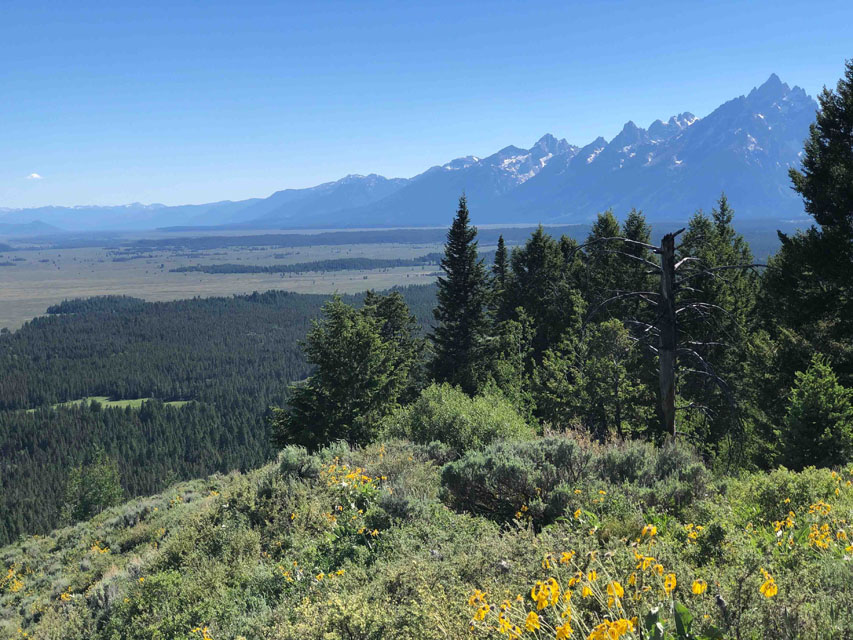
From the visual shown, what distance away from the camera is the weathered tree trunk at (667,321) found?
7.23 metres

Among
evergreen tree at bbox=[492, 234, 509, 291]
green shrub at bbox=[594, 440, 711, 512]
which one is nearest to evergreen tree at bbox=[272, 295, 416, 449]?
evergreen tree at bbox=[492, 234, 509, 291]

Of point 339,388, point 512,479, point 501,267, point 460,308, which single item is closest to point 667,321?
point 512,479

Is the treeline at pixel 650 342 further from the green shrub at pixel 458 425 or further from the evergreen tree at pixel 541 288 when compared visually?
the green shrub at pixel 458 425

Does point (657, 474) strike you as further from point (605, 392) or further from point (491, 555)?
point (605, 392)

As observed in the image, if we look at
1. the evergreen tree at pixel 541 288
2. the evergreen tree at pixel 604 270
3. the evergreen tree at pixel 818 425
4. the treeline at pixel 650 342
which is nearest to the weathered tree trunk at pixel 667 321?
the treeline at pixel 650 342

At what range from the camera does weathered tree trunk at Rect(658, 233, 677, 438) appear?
723 cm

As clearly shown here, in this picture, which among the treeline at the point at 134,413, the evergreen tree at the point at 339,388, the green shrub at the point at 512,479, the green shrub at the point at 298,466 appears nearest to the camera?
the green shrub at the point at 512,479

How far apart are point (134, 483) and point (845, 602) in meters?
99.5

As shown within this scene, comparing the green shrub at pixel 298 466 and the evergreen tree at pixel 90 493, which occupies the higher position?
the green shrub at pixel 298 466

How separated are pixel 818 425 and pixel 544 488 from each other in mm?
9412

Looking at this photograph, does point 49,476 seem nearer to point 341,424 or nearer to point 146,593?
point 341,424

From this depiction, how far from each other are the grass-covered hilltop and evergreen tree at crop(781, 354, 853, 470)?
61 millimetres

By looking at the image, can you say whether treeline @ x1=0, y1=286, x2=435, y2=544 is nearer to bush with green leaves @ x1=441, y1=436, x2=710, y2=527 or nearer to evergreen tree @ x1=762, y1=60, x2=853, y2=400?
evergreen tree @ x1=762, y1=60, x2=853, y2=400

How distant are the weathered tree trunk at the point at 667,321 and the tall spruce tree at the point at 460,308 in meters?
21.9
